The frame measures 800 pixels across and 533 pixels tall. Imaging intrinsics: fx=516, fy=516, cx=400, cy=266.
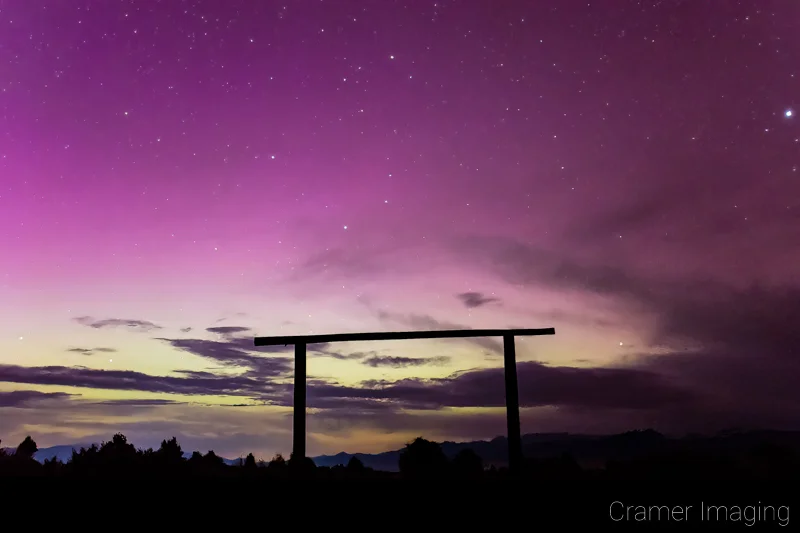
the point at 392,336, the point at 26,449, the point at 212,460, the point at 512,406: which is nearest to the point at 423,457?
the point at 512,406

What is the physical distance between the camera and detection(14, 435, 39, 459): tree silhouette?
8059 millimetres

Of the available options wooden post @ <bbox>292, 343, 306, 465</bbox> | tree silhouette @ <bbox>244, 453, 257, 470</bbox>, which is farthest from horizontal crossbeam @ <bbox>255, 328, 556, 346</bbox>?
tree silhouette @ <bbox>244, 453, 257, 470</bbox>

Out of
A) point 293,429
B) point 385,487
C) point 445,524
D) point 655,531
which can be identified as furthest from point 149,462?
point 655,531

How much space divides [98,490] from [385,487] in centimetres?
245

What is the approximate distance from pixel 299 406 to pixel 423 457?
2.14m

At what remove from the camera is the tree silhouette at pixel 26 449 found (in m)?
8.06

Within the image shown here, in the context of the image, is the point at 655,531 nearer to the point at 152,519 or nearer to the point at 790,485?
the point at 790,485

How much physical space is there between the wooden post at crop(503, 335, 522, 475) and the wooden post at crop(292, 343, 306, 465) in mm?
3081

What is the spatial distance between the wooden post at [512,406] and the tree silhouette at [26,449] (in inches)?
285

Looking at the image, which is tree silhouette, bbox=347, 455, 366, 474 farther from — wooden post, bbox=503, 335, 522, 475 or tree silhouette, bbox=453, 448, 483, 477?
wooden post, bbox=503, 335, 522, 475

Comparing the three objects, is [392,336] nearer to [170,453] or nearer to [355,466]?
[355,466]

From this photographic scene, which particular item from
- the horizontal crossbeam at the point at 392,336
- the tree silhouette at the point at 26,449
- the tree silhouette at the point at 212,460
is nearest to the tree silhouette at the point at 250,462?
the tree silhouette at the point at 212,460

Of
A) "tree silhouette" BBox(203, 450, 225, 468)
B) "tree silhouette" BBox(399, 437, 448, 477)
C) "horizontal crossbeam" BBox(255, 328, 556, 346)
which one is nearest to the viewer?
"tree silhouette" BBox(203, 450, 225, 468)

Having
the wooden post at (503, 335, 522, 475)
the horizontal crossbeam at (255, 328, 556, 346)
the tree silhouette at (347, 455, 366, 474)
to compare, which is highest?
the horizontal crossbeam at (255, 328, 556, 346)
